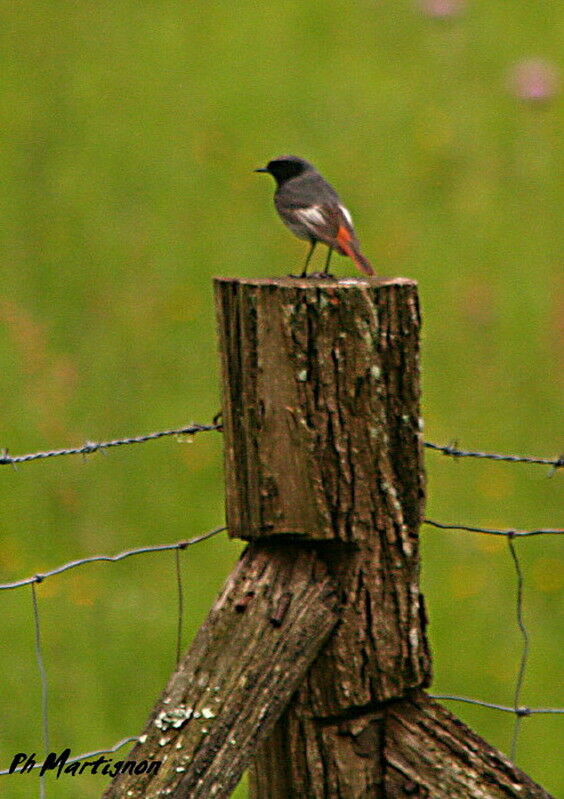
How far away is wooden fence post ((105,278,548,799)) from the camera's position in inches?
117

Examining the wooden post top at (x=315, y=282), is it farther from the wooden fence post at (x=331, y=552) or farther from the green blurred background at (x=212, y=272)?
the green blurred background at (x=212, y=272)

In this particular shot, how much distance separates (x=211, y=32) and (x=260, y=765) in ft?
44.2

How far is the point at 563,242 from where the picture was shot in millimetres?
12016

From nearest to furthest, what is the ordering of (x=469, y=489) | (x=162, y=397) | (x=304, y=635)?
(x=304, y=635), (x=469, y=489), (x=162, y=397)

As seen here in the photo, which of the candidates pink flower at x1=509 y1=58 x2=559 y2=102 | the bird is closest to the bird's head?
the bird

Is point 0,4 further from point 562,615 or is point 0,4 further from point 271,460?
point 271,460

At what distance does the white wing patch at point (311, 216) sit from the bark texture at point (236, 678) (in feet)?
4.53

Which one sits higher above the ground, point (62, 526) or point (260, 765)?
point (260, 765)

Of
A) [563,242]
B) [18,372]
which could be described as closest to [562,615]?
[18,372]

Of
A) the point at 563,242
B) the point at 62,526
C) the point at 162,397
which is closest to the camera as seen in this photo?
the point at 62,526

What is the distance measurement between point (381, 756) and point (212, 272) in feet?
26.0

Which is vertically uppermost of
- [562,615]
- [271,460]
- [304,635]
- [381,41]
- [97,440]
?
[381,41]

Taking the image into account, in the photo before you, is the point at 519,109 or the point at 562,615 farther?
the point at 519,109

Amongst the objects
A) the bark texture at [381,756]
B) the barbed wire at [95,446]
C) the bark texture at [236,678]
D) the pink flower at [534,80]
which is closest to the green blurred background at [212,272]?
the pink flower at [534,80]
